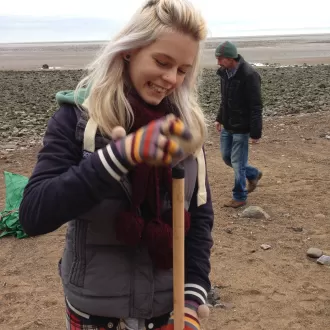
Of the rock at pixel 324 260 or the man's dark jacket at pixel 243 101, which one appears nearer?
the rock at pixel 324 260

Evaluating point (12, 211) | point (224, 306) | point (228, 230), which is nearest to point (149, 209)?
point (224, 306)

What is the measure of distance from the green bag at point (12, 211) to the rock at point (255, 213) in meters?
2.95

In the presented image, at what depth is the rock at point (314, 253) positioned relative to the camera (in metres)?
5.59

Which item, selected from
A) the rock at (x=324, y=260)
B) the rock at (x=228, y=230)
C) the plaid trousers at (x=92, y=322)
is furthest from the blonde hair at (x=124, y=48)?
the rock at (x=228, y=230)

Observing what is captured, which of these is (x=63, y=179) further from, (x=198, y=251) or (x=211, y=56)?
(x=211, y=56)

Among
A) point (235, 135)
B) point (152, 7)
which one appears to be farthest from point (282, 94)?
point (152, 7)

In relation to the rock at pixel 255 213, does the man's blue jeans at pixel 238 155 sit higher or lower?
higher

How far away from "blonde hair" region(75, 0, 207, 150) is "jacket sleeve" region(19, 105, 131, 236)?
13cm

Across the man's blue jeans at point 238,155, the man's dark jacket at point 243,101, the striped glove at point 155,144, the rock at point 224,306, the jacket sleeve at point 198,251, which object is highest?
the striped glove at point 155,144

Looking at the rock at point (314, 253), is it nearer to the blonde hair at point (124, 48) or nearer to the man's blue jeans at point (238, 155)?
the man's blue jeans at point (238, 155)

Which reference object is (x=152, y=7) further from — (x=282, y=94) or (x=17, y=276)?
(x=282, y=94)

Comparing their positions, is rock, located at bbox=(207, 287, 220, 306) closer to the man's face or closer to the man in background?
the man in background

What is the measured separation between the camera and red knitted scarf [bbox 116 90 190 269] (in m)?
1.95

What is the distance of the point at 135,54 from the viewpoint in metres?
2.06
